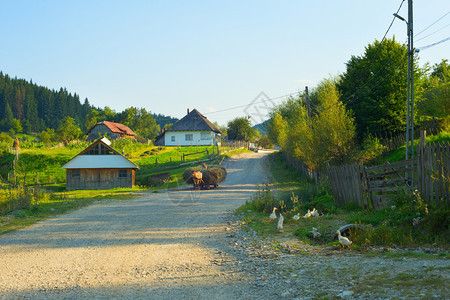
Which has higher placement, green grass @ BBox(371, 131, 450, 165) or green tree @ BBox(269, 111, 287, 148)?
green tree @ BBox(269, 111, 287, 148)

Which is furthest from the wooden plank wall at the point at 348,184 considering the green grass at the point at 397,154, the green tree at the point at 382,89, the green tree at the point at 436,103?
the green tree at the point at 436,103

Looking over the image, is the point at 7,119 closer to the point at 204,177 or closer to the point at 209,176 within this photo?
the point at 204,177

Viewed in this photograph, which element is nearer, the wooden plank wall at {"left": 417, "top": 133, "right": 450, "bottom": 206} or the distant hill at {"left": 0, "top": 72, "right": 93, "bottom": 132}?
the wooden plank wall at {"left": 417, "top": 133, "right": 450, "bottom": 206}

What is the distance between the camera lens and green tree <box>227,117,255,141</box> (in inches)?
3231

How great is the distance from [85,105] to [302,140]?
160141mm

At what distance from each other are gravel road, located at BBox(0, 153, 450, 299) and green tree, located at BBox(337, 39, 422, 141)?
2314cm

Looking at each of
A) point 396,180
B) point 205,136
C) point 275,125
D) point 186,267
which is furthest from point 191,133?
point 186,267

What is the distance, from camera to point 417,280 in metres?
5.16

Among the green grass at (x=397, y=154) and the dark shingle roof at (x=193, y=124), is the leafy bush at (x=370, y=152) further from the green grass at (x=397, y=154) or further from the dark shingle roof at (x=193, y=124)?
the dark shingle roof at (x=193, y=124)

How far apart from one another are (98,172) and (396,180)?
1305 inches

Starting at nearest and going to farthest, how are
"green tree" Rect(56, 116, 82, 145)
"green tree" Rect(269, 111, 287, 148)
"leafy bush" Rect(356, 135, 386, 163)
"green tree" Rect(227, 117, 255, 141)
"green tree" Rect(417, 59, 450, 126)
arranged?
"leafy bush" Rect(356, 135, 386, 163)
"green tree" Rect(417, 59, 450, 126)
"green tree" Rect(269, 111, 287, 148)
"green tree" Rect(56, 116, 82, 145)
"green tree" Rect(227, 117, 255, 141)

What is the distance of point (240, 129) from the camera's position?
3231 inches

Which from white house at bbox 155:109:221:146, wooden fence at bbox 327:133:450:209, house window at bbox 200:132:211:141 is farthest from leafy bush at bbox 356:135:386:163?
house window at bbox 200:132:211:141

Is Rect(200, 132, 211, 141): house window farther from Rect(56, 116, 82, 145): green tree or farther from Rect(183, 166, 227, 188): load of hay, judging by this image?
Rect(183, 166, 227, 188): load of hay
